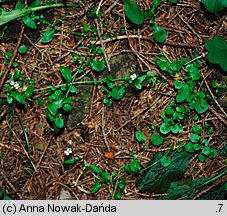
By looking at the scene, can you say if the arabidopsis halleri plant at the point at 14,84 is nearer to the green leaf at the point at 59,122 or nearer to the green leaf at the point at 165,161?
the green leaf at the point at 59,122

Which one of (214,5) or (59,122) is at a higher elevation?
(214,5)

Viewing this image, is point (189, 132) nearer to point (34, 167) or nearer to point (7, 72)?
point (34, 167)

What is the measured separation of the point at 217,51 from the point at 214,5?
28 cm

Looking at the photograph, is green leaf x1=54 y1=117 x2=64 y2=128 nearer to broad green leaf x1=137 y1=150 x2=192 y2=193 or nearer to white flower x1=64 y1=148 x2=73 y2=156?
white flower x1=64 y1=148 x2=73 y2=156

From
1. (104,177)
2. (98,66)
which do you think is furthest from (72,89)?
(104,177)

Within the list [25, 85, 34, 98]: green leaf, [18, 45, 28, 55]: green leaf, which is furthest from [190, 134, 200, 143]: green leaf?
[18, 45, 28, 55]: green leaf

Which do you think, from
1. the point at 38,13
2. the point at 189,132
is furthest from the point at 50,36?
the point at 189,132

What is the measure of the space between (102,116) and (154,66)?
48cm

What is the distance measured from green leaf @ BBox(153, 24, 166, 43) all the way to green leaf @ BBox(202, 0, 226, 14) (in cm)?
31

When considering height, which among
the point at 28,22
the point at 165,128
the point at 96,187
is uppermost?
the point at 28,22

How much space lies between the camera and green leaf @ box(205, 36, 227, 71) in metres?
2.32

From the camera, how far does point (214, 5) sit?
7.46 ft

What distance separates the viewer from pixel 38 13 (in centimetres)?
239

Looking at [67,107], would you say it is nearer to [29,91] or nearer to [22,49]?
[29,91]
